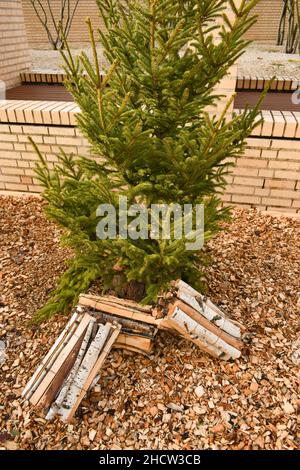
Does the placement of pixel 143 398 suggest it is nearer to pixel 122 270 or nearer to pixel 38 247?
pixel 122 270

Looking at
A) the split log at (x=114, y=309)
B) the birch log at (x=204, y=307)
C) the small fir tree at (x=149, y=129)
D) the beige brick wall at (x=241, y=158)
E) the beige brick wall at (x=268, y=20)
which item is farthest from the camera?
the beige brick wall at (x=268, y=20)

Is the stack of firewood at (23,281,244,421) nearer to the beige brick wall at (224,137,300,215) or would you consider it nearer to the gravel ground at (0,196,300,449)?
the gravel ground at (0,196,300,449)

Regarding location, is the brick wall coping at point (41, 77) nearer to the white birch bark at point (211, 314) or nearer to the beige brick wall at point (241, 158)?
the beige brick wall at point (241, 158)

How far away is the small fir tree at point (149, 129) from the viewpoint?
Result: 2.27 m

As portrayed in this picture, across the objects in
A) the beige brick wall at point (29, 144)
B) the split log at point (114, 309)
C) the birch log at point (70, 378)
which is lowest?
the birch log at point (70, 378)

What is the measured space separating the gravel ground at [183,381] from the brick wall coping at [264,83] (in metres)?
4.93

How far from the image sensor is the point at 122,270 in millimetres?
2955

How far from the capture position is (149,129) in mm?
2543

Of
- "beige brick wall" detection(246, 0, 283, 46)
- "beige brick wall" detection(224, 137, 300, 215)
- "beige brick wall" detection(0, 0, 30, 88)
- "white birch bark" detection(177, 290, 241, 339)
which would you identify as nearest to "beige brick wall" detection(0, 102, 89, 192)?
"beige brick wall" detection(224, 137, 300, 215)

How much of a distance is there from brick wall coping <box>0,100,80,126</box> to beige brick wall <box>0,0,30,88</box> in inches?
128

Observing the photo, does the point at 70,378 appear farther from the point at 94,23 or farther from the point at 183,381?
→ the point at 94,23

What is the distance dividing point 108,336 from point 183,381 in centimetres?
70

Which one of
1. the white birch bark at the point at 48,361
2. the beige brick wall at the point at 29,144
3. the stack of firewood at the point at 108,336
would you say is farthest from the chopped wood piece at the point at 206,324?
the beige brick wall at the point at 29,144
